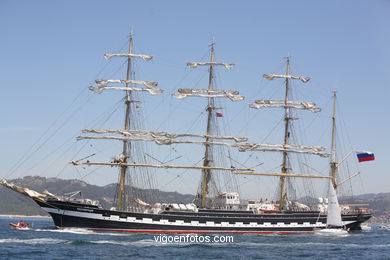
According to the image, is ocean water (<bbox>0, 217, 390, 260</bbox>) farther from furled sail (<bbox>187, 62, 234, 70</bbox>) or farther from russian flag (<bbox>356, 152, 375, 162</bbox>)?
furled sail (<bbox>187, 62, 234, 70</bbox>)

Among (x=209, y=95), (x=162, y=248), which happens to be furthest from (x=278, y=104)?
(x=162, y=248)

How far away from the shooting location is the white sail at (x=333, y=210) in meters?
74.4

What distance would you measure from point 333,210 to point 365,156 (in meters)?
10.6

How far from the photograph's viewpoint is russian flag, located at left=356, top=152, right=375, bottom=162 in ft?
259

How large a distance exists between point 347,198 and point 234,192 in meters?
22.6

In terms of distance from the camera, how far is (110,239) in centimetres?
5800

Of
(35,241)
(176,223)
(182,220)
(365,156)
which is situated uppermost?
(365,156)

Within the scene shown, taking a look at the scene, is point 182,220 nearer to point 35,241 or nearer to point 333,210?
point 333,210

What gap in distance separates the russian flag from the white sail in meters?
8.19

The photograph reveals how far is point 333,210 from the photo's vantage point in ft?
244

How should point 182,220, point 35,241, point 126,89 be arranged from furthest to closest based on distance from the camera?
point 126,89 → point 182,220 → point 35,241

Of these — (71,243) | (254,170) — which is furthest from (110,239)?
(254,170)

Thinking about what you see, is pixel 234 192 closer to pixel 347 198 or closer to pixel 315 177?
pixel 315 177

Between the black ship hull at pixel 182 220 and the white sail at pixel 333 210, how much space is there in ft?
12.6
